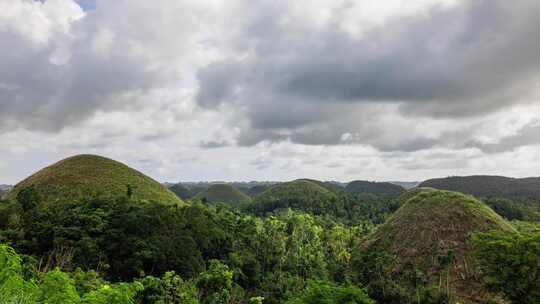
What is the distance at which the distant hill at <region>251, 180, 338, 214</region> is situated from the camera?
449 feet

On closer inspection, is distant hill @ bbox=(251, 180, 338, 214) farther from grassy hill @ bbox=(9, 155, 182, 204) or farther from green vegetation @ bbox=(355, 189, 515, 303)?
grassy hill @ bbox=(9, 155, 182, 204)

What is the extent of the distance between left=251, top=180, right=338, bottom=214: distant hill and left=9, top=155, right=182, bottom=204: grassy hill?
63.4 meters

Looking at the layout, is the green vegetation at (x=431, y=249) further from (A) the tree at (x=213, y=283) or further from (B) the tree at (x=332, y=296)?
(B) the tree at (x=332, y=296)

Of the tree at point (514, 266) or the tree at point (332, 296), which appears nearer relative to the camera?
the tree at point (332, 296)

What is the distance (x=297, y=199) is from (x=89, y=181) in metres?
94.2

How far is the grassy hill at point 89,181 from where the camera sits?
6985cm

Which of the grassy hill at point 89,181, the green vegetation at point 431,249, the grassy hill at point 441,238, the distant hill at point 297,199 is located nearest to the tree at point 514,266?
the green vegetation at point 431,249

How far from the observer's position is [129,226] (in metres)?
45.2

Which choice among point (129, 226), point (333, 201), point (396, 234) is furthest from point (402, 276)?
point (333, 201)

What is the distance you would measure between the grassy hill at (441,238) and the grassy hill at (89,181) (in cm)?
4368

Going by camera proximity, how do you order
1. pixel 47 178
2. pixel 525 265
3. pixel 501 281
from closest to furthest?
pixel 525 265 → pixel 501 281 → pixel 47 178

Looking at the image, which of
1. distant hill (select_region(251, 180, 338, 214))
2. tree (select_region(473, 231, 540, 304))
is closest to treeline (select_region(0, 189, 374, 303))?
tree (select_region(473, 231, 540, 304))

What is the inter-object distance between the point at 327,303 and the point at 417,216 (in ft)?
163

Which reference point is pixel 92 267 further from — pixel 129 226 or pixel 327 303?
pixel 327 303
